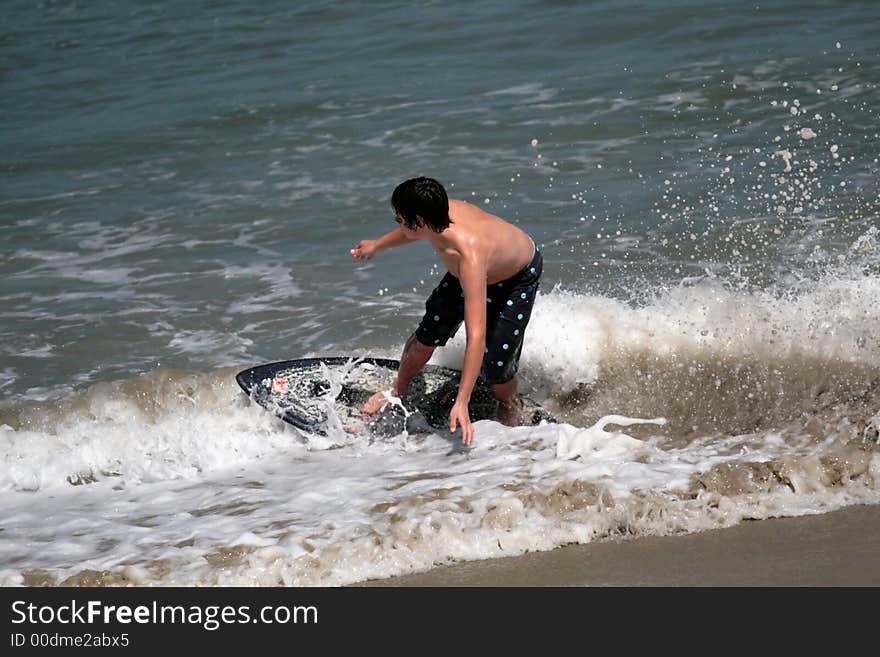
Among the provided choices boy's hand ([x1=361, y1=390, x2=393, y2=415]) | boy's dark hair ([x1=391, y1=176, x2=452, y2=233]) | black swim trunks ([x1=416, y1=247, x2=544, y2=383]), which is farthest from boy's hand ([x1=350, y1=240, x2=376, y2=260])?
boy's dark hair ([x1=391, y1=176, x2=452, y2=233])

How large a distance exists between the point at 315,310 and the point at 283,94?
5.56 m

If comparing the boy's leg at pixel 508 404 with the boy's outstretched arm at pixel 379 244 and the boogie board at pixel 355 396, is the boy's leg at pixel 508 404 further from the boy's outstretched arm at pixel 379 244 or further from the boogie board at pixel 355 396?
the boy's outstretched arm at pixel 379 244

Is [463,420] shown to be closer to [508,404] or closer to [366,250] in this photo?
[508,404]

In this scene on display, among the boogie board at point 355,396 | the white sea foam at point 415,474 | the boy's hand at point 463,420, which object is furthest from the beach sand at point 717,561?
the boogie board at point 355,396

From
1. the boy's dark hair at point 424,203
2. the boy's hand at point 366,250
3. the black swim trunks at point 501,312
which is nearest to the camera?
the boy's dark hair at point 424,203

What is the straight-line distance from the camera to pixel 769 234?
7773mm

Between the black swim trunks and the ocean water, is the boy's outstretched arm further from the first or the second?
the ocean water

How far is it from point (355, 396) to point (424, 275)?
223cm

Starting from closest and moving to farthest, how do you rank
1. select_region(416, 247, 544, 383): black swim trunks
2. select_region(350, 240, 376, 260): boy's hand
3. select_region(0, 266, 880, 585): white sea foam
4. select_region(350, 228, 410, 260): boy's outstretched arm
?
select_region(0, 266, 880, 585): white sea foam < select_region(416, 247, 544, 383): black swim trunks < select_region(350, 228, 410, 260): boy's outstretched arm < select_region(350, 240, 376, 260): boy's hand

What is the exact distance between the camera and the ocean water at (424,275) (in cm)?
445

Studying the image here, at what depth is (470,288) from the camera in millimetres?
4609

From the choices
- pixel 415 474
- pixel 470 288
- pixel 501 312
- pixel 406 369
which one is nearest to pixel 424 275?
pixel 406 369

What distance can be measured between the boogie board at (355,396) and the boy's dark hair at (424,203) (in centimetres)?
120

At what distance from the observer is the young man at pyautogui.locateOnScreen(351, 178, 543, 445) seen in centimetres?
458
